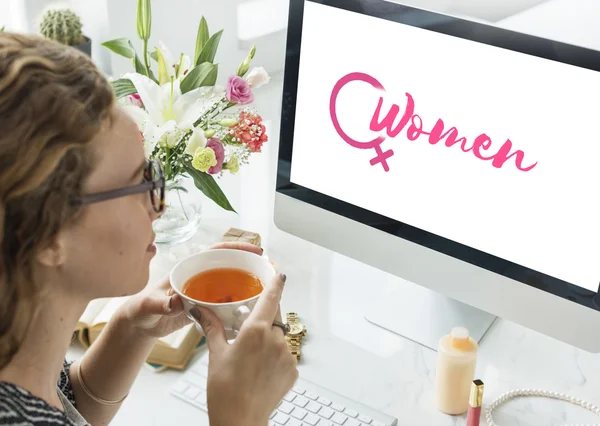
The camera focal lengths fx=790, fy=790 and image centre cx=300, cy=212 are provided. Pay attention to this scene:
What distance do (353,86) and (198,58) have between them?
34 centimetres

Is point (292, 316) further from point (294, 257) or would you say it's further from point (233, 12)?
point (233, 12)

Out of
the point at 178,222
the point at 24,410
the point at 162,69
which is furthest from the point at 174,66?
the point at 24,410

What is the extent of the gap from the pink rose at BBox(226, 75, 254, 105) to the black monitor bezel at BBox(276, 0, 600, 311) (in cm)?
11

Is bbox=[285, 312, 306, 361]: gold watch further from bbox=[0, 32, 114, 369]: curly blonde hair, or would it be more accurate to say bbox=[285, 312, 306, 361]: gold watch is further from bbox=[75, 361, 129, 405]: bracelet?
bbox=[0, 32, 114, 369]: curly blonde hair

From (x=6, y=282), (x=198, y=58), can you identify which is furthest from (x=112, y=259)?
(x=198, y=58)

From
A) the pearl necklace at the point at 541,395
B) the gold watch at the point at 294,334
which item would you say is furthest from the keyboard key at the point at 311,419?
the pearl necklace at the point at 541,395

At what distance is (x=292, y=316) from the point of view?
→ 1215mm

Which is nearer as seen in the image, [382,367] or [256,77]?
[382,367]

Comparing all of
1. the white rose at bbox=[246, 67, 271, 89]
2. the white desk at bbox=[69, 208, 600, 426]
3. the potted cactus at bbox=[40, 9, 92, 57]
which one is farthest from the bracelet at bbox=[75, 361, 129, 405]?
the potted cactus at bbox=[40, 9, 92, 57]

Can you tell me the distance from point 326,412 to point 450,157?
1.23 feet

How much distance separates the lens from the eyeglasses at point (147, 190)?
732 millimetres

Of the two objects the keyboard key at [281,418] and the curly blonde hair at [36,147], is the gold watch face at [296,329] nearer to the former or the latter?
the keyboard key at [281,418]

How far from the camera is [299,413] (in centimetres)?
105

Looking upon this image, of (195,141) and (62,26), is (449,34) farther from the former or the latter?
(62,26)
